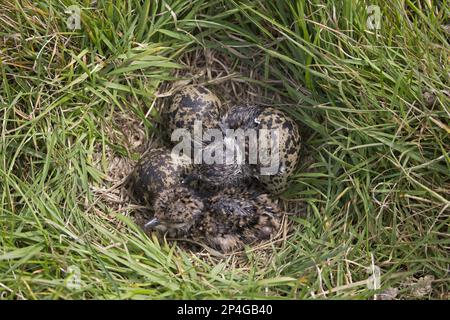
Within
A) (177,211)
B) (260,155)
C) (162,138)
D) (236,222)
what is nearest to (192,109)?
(162,138)

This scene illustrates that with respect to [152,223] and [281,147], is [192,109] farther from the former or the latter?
[152,223]

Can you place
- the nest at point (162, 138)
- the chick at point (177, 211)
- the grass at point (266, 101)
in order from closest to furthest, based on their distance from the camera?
the grass at point (266, 101), the chick at point (177, 211), the nest at point (162, 138)

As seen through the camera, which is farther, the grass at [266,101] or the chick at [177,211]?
the chick at [177,211]

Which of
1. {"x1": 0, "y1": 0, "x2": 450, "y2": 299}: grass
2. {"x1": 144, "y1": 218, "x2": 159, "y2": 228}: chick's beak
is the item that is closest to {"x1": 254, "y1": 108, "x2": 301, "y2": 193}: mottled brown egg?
{"x1": 0, "y1": 0, "x2": 450, "y2": 299}: grass

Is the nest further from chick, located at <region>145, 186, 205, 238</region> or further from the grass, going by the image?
chick, located at <region>145, 186, 205, 238</region>

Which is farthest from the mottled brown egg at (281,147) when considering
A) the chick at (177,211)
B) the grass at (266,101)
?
the chick at (177,211)

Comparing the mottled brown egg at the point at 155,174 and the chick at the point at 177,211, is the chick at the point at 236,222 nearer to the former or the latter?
the chick at the point at 177,211

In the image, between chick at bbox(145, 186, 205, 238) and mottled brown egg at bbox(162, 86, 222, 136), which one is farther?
mottled brown egg at bbox(162, 86, 222, 136)
